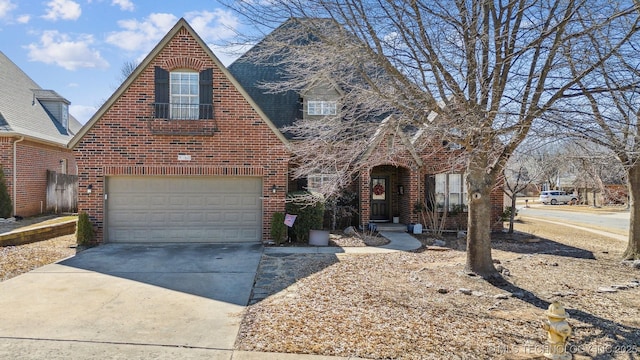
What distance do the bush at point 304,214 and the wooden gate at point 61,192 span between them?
12.1 meters

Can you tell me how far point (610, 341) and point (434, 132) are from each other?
3.75 metres

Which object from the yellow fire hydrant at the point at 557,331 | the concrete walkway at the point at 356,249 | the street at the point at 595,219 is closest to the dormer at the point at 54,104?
the concrete walkway at the point at 356,249

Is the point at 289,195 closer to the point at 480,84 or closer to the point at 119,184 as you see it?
the point at 119,184

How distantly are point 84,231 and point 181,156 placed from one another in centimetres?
324

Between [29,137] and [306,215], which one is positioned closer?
[306,215]

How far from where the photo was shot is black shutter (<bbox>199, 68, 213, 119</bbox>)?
11.3 m

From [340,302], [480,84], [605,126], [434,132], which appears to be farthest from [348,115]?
[605,126]

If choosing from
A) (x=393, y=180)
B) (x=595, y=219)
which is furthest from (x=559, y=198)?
(x=393, y=180)

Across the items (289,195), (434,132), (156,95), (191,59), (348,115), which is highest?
(191,59)

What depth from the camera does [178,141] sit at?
11297 millimetres

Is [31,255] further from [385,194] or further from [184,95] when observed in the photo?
[385,194]

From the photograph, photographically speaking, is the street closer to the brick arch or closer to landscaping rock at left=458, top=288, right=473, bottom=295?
landscaping rock at left=458, top=288, right=473, bottom=295

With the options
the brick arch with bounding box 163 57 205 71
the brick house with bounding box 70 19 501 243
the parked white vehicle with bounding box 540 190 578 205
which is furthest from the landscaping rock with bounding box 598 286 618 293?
the parked white vehicle with bounding box 540 190 578 205

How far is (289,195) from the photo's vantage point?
1200 cm
